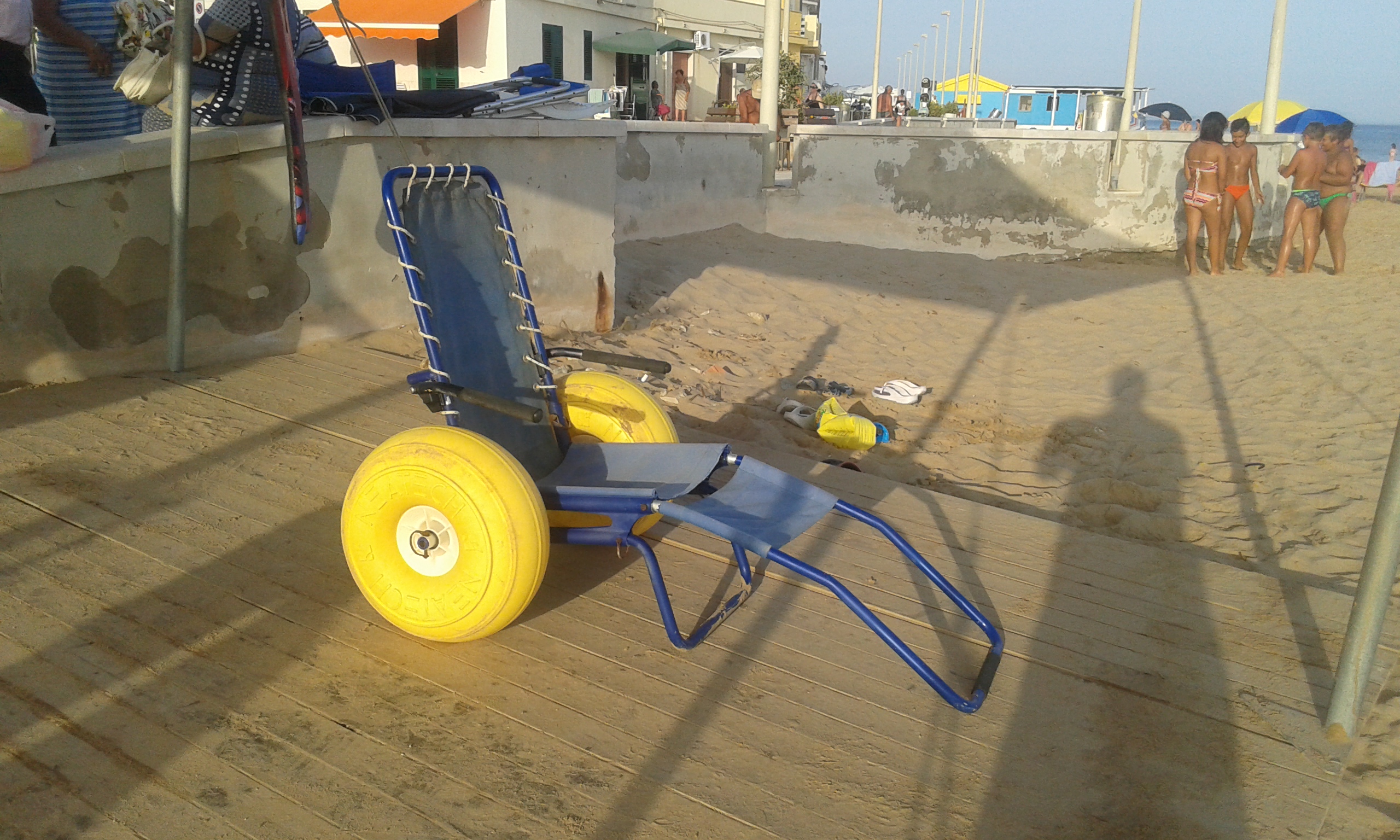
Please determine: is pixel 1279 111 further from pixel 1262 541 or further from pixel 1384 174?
pixel 1262 541

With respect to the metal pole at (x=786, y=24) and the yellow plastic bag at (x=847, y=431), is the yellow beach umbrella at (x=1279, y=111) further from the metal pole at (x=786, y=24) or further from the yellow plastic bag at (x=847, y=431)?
the yellow plastic bag at (x=847, y=431)

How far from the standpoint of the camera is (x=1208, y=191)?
1232 cm

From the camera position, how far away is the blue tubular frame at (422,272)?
331 centimetres

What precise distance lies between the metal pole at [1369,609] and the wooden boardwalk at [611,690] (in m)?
0.12

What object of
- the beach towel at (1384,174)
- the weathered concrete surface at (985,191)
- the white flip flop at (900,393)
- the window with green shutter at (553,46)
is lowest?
the white flip flop at (900,393)

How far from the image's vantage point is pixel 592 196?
7.26 meters

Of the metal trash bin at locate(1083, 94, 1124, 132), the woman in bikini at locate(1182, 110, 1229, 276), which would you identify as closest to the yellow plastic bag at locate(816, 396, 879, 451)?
the woman in bikini at locate(1182, 110, 1229, 276)

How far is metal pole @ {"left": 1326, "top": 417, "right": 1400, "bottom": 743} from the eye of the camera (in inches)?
94.5

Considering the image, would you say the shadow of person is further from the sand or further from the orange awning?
the orange awning

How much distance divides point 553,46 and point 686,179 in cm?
1567

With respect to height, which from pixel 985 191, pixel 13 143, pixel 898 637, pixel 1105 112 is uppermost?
pixel 1105 112

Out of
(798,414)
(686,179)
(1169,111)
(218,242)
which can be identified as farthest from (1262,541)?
(1169,111)

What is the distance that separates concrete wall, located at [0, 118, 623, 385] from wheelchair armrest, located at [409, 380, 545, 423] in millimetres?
2423

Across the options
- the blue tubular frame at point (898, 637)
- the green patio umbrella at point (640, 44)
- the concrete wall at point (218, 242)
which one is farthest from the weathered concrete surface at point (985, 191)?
the green patio umbrella at point (640, 44)
